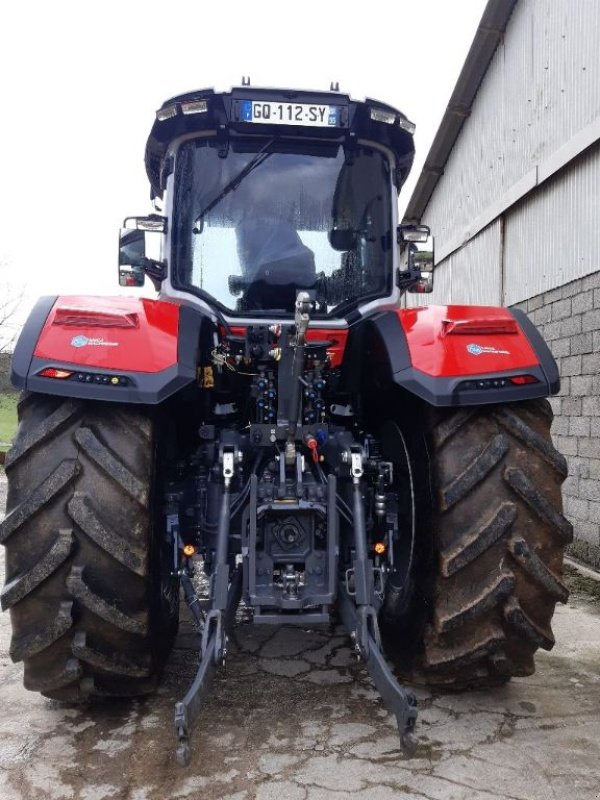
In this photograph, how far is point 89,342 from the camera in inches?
99.5

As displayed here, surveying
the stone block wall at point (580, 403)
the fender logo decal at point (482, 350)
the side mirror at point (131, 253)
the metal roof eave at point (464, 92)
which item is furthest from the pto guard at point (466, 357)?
the metal roof eave at point (464, 92)

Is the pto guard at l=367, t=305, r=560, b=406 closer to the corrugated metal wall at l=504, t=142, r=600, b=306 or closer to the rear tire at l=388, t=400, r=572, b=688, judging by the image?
the rear tire at l=388, t=400, r=572, b=688

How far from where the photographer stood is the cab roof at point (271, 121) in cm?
329

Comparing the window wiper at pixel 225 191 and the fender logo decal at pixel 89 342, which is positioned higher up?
the window wiper at pixel 225 191

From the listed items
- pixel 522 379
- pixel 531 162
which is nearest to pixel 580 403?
pixel 531 162

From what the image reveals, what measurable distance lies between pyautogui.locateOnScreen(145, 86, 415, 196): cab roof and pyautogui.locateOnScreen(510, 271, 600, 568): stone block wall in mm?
2737

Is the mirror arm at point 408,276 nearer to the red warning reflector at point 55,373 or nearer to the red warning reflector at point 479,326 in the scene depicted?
the red warning reflector at point 479,326

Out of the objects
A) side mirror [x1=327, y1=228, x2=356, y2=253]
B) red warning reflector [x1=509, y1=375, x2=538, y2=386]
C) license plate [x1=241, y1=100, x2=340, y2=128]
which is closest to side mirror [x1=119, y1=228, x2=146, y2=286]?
license plate [x1=241, y1=100, x2=340, y2=128]

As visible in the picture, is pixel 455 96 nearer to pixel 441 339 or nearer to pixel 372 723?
pixel 441 339

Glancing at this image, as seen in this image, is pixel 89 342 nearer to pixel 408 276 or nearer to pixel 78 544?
pixel 78 544

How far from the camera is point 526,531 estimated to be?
2607mm

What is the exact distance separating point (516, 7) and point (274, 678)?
735cm

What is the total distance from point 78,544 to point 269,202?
72.7 inches

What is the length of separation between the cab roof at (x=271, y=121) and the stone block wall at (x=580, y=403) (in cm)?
274
